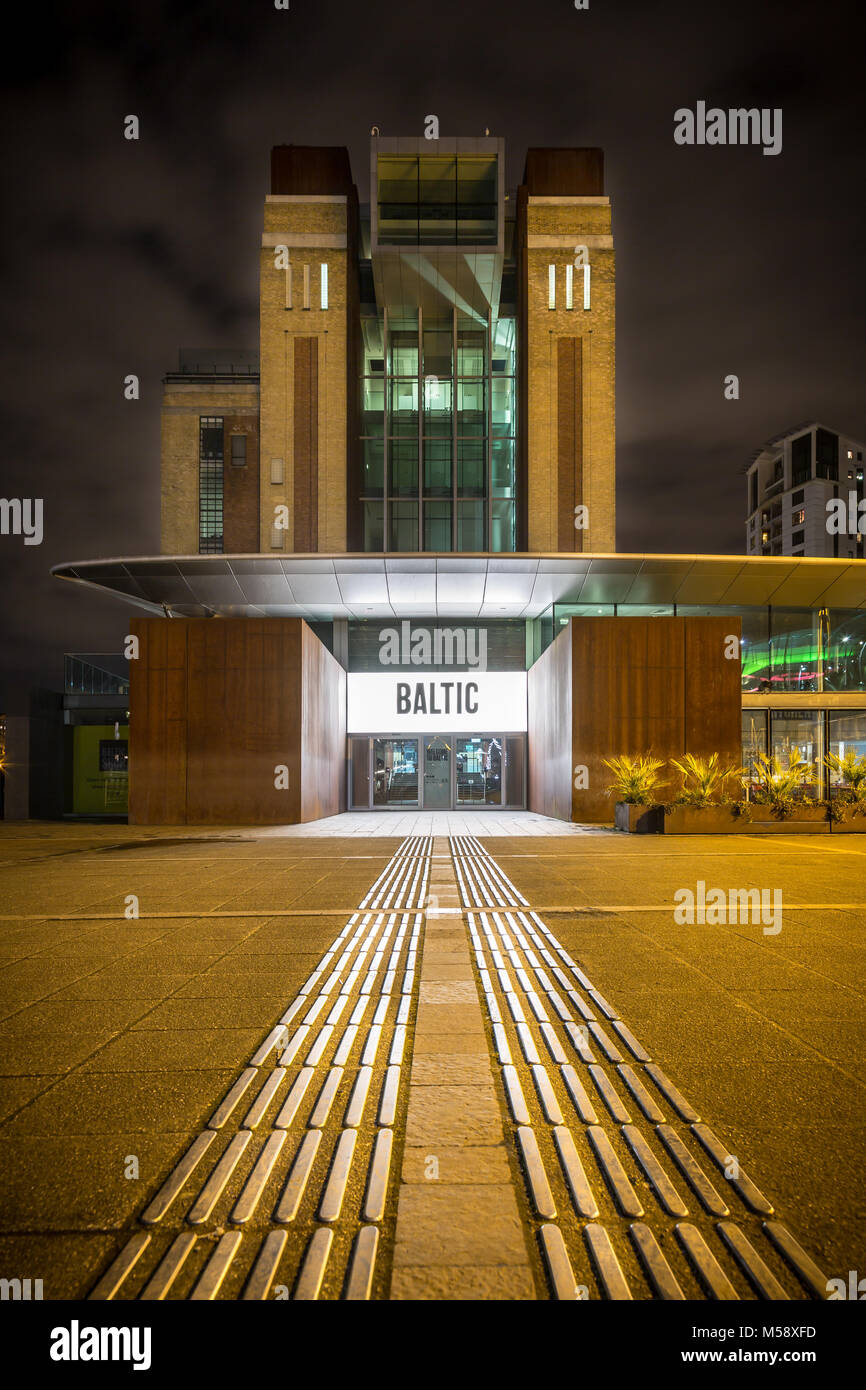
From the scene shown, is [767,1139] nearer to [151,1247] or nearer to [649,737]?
[151,1247]

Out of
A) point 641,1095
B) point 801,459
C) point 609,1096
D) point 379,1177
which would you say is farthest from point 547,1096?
point 801,459

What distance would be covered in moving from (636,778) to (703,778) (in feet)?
5.10

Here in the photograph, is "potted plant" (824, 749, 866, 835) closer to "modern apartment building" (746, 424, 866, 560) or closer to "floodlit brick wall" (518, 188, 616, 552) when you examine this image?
"floodlit brick wall" (518, 188, 616, 552)

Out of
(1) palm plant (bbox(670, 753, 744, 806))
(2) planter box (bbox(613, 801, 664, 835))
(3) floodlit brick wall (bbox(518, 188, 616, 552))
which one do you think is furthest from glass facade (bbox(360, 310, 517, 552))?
(2) planter box (bbox(613, 801, 664, 835))

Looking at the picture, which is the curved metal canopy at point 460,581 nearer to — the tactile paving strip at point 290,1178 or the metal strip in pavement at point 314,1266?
the tactile paving strip at point 290,1178

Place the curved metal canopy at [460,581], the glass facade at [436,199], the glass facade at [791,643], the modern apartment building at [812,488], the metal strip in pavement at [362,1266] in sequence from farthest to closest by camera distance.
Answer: the modern apartment building at [812,488]
the glass facade at [436,199]
the glass facade at [791,643]
the curved metal canopy at [460,581]
the metal strip in pavement at [362,1266]

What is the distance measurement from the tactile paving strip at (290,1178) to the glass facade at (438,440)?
32.8 m

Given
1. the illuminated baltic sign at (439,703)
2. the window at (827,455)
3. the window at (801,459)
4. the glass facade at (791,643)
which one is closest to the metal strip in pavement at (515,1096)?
the glass facade at (791,643)

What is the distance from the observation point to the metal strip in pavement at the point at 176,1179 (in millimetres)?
2742

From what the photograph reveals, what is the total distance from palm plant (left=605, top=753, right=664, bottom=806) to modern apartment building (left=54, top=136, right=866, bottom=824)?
2.48 ft

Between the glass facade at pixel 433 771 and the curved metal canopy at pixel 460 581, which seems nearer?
the curved metal canopy at pixel 460 581
